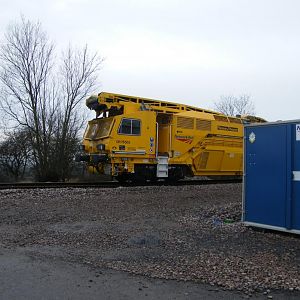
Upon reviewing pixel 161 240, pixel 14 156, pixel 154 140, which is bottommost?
pixel 161 240

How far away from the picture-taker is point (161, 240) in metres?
7.77

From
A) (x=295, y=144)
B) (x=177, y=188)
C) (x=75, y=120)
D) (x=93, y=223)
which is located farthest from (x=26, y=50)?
(x=295, y=144)

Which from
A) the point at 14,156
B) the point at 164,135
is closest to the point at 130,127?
the point at 164,135

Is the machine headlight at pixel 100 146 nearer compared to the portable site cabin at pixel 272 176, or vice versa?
the portable site cabin at pixel 272 176

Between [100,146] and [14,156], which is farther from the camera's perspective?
[14,156]

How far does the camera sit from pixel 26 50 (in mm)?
33000

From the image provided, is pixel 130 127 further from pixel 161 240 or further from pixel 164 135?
pixel 161 240

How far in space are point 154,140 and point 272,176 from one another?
1142cm

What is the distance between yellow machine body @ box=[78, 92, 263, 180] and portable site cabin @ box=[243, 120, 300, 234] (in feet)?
33.4

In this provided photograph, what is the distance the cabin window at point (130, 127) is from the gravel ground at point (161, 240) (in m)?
5.94

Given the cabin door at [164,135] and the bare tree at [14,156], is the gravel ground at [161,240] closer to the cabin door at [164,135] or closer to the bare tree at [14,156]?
the cabin door at [164,135]

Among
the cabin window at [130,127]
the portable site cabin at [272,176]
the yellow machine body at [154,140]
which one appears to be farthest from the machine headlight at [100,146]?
the portable site cabin at [272,176]

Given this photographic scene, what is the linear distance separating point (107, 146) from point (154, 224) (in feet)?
30.8

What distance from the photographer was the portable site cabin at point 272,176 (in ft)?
26.4
